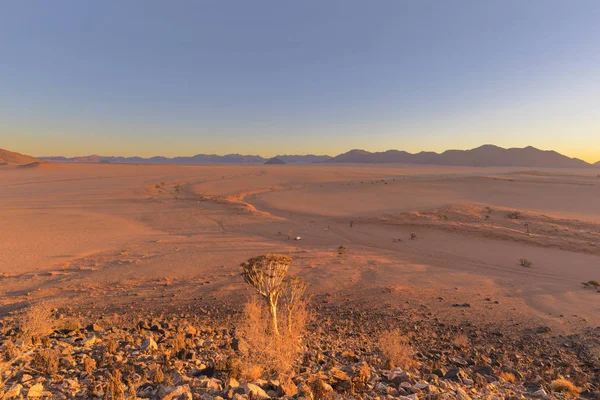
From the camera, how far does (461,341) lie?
6145 mm

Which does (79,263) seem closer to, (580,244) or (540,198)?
(580,244)

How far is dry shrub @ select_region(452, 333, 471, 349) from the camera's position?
599 centimetres

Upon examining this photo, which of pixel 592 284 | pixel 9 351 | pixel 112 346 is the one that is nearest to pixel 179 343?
pixel 112 346

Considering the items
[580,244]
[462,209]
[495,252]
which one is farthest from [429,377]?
[462,209]

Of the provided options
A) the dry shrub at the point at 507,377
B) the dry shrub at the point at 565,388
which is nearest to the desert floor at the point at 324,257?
the dry shrub at the point at 507,377

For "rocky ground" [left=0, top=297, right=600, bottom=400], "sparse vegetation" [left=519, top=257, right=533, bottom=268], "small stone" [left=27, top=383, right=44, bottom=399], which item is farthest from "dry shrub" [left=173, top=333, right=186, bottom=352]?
"sparse vegetation" [left=519, top=257, right=533, bottom=268]

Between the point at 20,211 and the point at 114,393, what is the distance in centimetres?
2600

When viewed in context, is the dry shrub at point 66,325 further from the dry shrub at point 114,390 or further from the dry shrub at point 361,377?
the dry shrub at point 361,377

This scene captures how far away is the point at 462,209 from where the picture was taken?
21.9 meters

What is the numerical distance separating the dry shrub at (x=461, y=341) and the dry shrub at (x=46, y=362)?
21.6 ft

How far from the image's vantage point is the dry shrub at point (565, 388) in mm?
4492

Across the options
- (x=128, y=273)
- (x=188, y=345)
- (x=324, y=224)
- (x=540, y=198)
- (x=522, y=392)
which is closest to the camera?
(x=522, y=392)

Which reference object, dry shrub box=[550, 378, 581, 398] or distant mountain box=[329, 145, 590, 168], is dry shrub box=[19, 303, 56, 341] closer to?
dry shrub box=[550, 378, 581, 398]

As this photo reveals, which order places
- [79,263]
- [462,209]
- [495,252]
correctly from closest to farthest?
1. [79,263]
2. [495,252]
3. [462,209]
